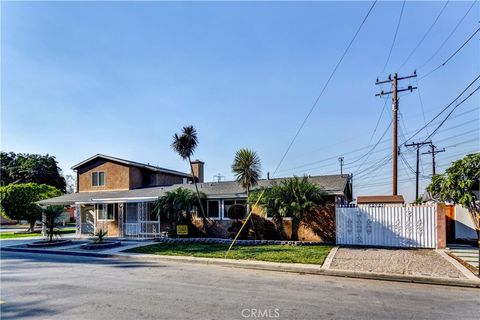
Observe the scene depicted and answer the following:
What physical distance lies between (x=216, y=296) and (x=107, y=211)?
65.7 feet

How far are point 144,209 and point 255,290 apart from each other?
56.0ft

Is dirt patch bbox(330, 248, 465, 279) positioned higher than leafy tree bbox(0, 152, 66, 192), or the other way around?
leafy tree bbox(0, 152, 66, 192)

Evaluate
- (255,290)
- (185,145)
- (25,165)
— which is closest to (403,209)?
(255,290)

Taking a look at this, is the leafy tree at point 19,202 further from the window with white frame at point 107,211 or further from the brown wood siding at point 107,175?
the window with white frame at point 107,211

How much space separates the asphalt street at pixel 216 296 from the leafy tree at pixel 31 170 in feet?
183

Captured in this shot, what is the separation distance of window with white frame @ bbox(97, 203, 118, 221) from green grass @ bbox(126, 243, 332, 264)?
847cm

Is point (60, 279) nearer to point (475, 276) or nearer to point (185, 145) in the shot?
A: point (185, 145)

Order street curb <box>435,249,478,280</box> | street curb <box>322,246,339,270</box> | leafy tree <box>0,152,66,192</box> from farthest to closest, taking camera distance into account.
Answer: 1. leafy tree <box>0,152,66,192</box>
2. street curb <box>322,246,339,270</box>
3. street curb <box>435,249,478,280</box>

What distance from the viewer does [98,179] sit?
95.3 ft

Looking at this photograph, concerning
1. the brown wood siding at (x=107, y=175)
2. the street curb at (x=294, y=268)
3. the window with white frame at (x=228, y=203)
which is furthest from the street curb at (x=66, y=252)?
the brown wood siding at (x=107, y=175)

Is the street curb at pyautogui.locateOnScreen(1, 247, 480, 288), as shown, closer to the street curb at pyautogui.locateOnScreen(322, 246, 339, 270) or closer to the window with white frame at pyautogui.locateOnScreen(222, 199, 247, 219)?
the street curb at pyautogui.locateOnScreen(322, 246, 339, 270)
